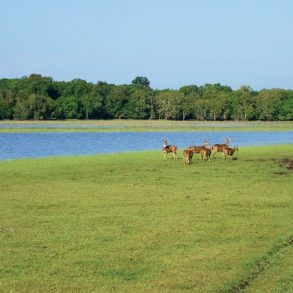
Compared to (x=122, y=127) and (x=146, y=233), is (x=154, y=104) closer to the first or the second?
(x=122, y=127)

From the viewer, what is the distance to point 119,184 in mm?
20391

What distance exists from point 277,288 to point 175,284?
1414 mm

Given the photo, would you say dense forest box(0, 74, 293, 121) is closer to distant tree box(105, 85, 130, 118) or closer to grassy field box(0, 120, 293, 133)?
distant tree box(105, 85, 130, 118)

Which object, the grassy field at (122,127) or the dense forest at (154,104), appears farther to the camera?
the dense forest at (154,104)

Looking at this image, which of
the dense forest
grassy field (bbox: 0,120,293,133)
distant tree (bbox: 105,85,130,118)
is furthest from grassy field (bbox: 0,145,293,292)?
distant tree (bbox: 105,85,130,118)

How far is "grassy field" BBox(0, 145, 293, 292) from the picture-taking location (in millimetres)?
9203

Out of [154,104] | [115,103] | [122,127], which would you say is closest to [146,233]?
[122,127]

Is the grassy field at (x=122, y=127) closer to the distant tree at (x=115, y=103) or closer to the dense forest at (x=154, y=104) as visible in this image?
the dense forest at (x=154, y=104)

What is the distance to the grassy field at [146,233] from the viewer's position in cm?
920

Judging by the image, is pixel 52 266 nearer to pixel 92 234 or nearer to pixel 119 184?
pixel 92 234

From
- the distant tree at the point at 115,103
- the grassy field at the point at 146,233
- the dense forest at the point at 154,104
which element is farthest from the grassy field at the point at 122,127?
the grassy field at the point at 146,233

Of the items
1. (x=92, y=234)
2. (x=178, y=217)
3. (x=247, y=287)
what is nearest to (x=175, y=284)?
(x=247, y=287)

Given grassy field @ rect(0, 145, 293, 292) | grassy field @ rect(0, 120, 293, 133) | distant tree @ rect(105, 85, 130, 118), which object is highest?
distant tree @ rect(105, 85, 130, 118)

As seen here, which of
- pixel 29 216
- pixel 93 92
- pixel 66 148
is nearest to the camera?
pixel 29 216
